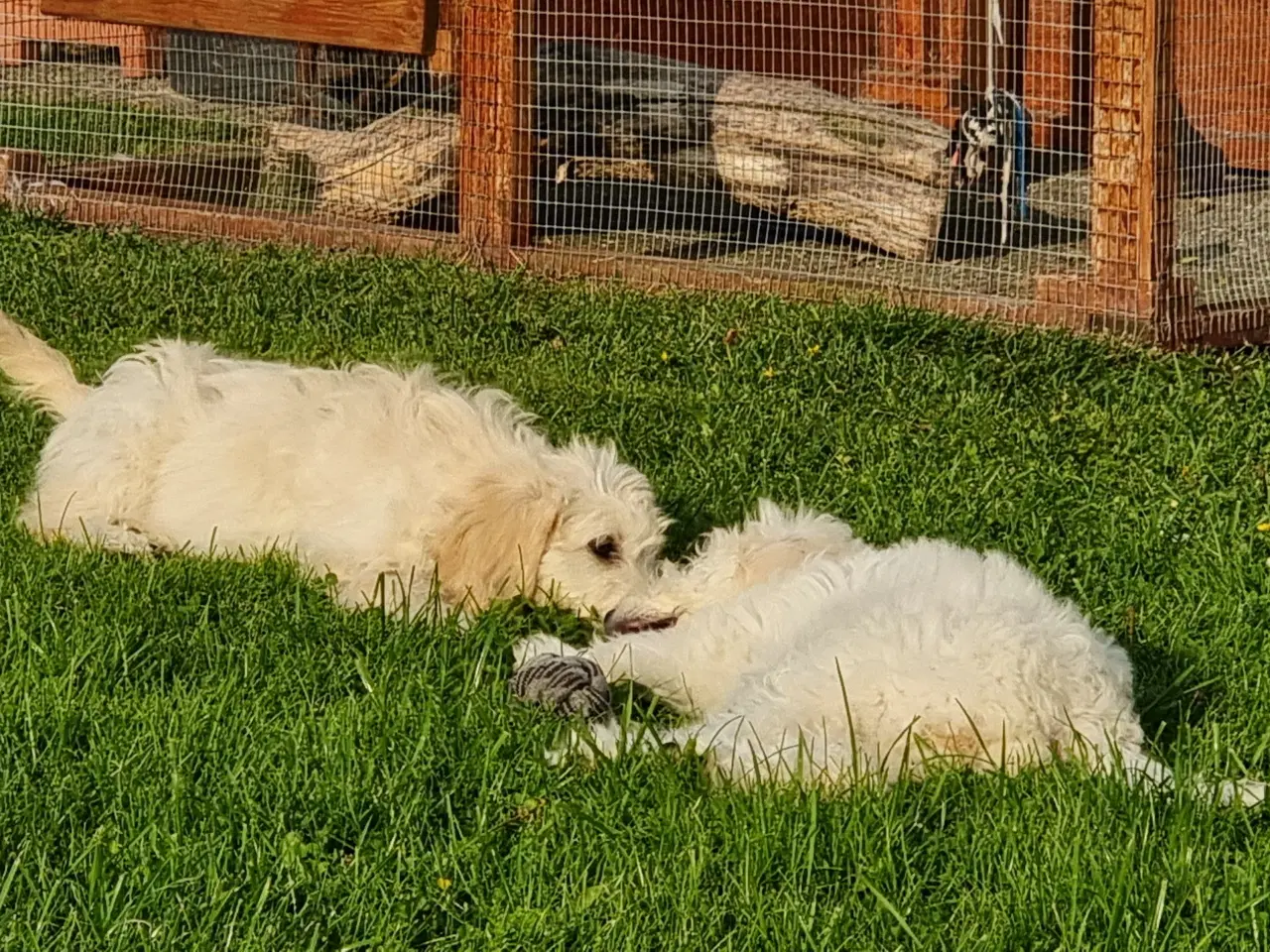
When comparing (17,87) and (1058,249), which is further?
(17,87)

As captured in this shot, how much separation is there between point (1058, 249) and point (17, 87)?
612 centimetres

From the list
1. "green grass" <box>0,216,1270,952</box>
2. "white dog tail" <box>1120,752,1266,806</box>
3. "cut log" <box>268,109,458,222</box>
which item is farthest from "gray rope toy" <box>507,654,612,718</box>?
"cut log" <box>268,109,458,222</box>

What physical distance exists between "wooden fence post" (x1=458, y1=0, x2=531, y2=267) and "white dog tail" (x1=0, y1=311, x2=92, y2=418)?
11.8 ft

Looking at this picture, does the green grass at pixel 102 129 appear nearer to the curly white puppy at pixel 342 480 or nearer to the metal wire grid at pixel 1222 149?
the curly white puppy at pixel 342 480

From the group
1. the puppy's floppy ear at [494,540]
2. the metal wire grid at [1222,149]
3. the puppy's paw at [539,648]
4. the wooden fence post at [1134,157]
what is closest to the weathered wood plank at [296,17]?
the wooden fence post at [1134,157]

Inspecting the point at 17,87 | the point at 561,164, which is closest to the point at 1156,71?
the point at 561,164

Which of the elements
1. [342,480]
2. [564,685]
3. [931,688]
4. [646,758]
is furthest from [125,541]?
[931,688]

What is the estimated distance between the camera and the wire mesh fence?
848 cm

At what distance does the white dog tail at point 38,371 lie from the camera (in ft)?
19.2

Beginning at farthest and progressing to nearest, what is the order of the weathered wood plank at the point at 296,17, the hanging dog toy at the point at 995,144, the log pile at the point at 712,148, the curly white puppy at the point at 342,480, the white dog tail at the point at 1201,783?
the log pile at the point at 712,148, the hanging dog toy at the point at 995,144, the weathered wood plank at the point at 296,17, the curly white puppy at the point at 342,480, the white dog tail at the point at 1201,783

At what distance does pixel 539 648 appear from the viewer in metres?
4.34

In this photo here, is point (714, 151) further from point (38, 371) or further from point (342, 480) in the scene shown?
point (342, 480)

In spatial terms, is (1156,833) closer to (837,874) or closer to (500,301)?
(837,874)

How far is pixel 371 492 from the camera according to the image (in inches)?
199
